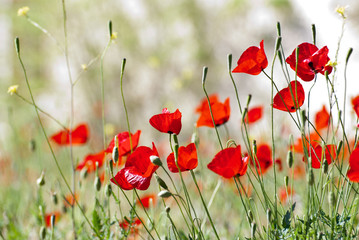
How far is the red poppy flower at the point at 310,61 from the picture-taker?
99 cm

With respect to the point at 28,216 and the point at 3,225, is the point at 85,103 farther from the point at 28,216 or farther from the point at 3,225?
the point at 3,225

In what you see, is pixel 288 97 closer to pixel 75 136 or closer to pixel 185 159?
pixel 185 159

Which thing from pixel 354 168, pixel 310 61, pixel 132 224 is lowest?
pixel 132 224

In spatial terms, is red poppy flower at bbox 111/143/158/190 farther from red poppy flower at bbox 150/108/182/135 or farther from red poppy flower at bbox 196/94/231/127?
red poppy flower at bbox 196/94/231/127

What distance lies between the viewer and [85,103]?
5.70m

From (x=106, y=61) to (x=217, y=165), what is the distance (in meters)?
4.76

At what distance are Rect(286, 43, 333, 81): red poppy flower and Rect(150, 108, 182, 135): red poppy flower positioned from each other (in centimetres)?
26

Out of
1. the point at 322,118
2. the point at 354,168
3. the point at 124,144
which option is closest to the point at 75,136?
the point at 124,144

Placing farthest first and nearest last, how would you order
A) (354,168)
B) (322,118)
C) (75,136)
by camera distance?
1. (75,136)
2. (322,118)
3. (354,168)

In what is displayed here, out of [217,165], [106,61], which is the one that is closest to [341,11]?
[217,165]

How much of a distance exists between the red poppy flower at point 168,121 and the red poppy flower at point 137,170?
0.05m

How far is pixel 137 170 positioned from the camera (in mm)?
979

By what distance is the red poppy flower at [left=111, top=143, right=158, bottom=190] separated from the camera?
38.1 inches

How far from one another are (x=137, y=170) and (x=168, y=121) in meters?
0.12
